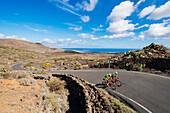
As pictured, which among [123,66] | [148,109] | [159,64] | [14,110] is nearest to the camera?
[14,110]

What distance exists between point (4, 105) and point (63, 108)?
13.6 feet

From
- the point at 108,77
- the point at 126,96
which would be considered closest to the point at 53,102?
the point at 108,77

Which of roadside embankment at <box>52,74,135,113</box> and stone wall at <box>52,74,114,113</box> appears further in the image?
stone wall at <box>52,74,114,113</box>

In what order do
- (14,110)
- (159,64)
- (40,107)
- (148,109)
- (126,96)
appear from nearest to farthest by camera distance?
(14,110)
(148,109)
(40,107)
(126,96)
(159,64)

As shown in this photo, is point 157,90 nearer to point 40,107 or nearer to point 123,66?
point 123,66

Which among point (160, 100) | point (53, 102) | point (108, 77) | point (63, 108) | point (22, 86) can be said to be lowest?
point (63, 108)

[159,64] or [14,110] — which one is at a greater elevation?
[159,64]

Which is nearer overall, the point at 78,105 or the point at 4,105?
the point at 4,105

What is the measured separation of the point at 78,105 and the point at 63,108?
1355 millimetres

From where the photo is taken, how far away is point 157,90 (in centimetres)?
789

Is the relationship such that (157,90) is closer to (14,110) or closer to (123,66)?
(123,66)

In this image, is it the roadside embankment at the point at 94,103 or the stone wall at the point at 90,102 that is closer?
the roadside embankment at the point at 94,103

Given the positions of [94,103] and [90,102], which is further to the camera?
[90,102]

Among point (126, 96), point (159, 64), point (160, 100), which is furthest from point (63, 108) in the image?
point (159, 64)
